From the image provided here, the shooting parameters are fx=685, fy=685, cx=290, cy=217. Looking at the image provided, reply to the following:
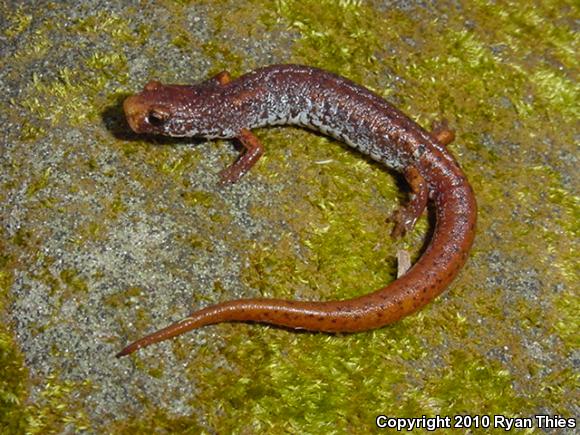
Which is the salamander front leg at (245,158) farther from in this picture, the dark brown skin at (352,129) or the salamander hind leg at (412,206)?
the salamander hind leg at (412,206)

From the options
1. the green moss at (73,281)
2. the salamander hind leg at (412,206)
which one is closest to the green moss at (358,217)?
the green moss at (73,281)

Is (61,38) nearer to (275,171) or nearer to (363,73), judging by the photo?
(275,171)

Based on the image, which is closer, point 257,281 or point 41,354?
point 41,354

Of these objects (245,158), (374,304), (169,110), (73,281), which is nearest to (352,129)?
(245,158)

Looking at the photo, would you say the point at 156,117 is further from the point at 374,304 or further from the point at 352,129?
the point at 374,304

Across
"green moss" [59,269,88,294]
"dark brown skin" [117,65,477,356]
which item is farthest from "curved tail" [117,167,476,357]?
"green moss" [59,269,88,294]

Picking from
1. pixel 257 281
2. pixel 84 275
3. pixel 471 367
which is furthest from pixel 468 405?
pixel 84 275

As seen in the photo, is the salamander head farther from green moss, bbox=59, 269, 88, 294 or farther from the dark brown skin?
green moss, bbox=59, 269, 88, 294

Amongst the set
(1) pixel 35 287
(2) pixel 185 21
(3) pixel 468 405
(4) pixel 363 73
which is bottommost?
(3) pixel 468 405
